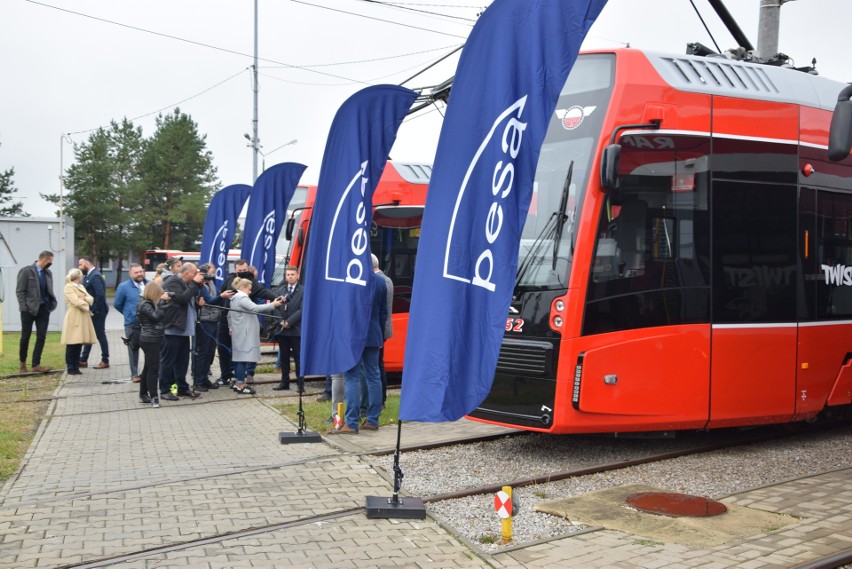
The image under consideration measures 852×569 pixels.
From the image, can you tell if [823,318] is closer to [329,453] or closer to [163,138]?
[329,453]

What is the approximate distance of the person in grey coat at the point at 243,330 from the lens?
1308cm

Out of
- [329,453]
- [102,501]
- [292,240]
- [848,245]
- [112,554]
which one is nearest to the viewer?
[112,554]

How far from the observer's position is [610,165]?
7590mm

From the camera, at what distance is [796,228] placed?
903 centimetres

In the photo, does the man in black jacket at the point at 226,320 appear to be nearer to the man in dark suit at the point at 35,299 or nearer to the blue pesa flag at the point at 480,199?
the man in dark suit at the point at 35,299

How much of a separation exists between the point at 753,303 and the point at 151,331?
24.9 ft

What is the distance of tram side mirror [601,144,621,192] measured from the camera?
7.59m

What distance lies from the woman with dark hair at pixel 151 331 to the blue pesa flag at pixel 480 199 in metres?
6.43

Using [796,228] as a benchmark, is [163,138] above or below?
above

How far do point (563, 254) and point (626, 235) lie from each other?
2.03 feet

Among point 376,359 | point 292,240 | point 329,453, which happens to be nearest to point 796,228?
point 376,359

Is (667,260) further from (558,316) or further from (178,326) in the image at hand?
(178,326)

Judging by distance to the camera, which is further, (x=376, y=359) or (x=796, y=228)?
(x=376, y=359)

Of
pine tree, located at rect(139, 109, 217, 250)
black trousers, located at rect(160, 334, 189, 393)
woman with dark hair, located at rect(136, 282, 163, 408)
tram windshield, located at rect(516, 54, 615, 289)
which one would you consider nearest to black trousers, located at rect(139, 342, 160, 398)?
woman with dark hair, located at rect(136, 282, 163, 408)
